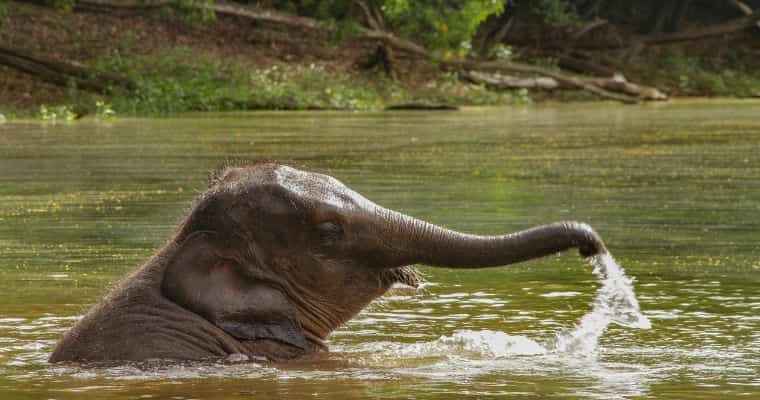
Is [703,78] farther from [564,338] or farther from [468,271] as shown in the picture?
[564,338]

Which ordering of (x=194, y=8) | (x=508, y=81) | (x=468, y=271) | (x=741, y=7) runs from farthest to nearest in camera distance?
(x=741, y=7), (x=508, y=81), (x=194, y=8), (x=468, y=271)

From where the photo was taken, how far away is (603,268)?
7711mm

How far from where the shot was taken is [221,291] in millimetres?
7074

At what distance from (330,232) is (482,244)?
25.7 inches

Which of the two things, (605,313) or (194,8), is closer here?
(605,313)

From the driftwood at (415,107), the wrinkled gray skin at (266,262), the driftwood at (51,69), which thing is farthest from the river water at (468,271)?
the driftwood at (415,107)

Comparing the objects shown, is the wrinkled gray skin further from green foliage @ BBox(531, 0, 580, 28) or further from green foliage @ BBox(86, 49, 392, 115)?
green foliage @ BBox(531, 0, 580, 28)

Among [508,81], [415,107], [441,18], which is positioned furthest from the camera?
[508,81]

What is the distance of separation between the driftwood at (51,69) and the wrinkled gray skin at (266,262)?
97.1 feet

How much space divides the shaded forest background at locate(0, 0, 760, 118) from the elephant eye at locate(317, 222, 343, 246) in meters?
27.3

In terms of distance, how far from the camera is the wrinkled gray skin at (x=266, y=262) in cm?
704

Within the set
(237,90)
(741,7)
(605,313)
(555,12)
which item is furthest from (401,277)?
(741,7)

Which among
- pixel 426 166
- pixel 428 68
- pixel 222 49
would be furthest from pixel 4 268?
pixel 428 68

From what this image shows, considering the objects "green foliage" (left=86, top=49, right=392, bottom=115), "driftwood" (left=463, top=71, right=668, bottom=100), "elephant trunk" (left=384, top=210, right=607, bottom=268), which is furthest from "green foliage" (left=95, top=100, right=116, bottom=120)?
"elephant trunk" (left=384, top=210, right=607, bottom=268)
